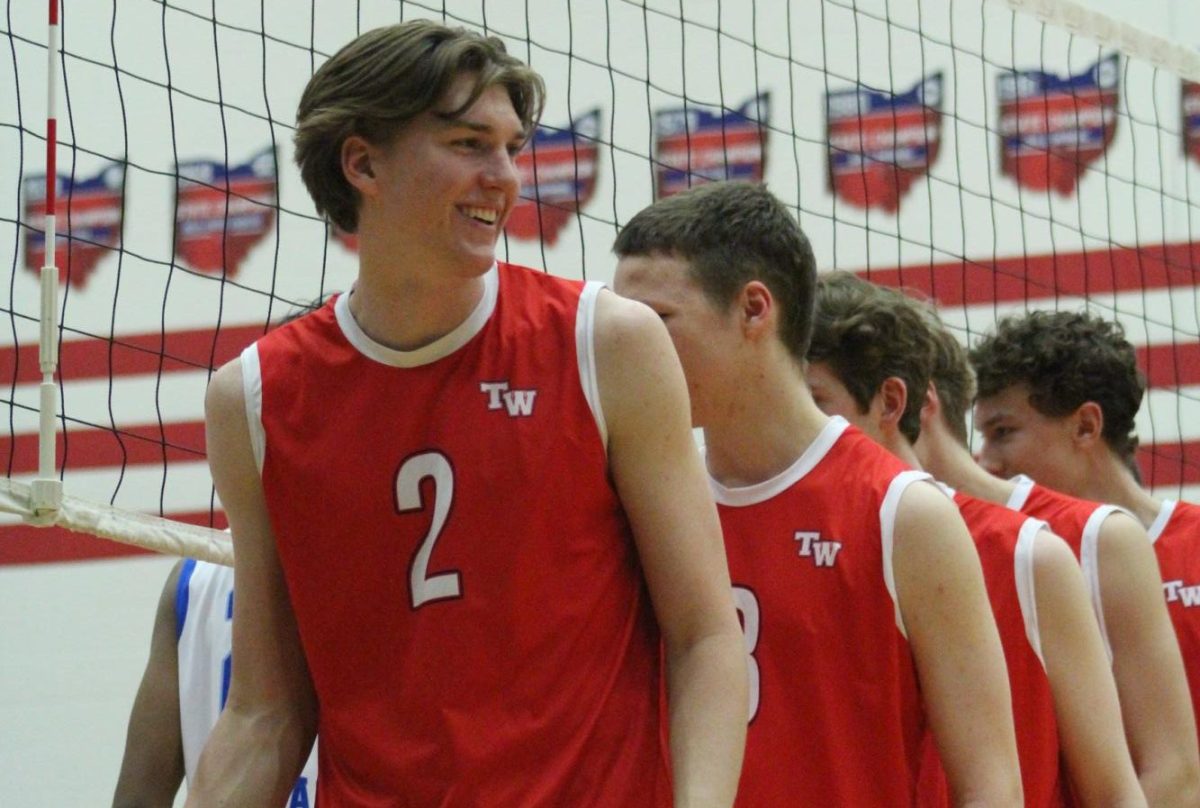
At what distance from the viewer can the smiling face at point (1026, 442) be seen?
396 centimetres

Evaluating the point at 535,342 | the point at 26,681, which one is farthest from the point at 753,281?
the point at 26,681

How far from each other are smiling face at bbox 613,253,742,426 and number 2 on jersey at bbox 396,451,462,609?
24.5 inches

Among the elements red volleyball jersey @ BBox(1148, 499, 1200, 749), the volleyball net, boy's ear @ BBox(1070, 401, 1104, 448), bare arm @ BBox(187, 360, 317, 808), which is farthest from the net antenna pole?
the volleyball net

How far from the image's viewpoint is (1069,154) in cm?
646

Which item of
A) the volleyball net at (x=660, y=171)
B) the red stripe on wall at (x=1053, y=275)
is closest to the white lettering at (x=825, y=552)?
the volleyball net at (x=660, y=171)

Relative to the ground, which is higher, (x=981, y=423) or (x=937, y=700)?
(x=981, y=423)

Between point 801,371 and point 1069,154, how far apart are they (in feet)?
13.3

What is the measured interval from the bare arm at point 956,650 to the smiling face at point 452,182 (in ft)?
2.41

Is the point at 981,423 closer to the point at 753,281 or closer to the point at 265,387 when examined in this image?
the point at 753,281

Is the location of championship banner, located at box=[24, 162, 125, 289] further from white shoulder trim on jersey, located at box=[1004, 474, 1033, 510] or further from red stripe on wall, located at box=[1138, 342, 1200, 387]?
white shoulder trim on jersey, located at box=[1004, 474, 1033, 510]

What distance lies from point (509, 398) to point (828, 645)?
681 mm

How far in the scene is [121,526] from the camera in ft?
10.9

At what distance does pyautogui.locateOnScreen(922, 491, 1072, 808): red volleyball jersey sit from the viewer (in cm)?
284

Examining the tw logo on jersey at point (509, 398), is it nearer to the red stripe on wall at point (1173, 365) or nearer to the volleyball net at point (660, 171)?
the volleyball net at point (660, 171)
